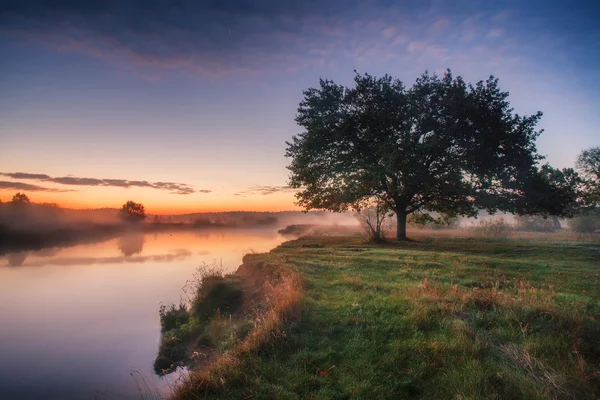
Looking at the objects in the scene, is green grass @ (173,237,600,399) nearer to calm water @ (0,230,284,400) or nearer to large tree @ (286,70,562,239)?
calm water @ (0,230,284,400)

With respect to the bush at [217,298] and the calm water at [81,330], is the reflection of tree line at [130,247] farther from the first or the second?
the bush at [217,298]

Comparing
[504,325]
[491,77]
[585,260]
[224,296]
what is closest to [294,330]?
[504,325]

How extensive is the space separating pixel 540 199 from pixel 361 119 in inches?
596

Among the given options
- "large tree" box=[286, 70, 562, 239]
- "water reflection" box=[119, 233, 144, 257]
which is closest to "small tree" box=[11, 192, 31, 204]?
"water reflection" box=[119, 233, 144, 257]

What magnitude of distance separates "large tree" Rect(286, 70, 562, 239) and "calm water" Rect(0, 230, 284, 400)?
13057mm

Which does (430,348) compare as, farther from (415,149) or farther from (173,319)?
(415,149)

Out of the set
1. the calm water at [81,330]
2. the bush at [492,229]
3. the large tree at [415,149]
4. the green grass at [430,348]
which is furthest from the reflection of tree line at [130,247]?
the bush at [492,229]

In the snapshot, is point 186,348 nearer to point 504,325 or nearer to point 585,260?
point 504,325

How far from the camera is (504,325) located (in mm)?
7445

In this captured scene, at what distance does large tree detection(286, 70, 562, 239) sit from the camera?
965 inches

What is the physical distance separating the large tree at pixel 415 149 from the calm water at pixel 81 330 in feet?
42.8

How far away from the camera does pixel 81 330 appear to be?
49.5 ft

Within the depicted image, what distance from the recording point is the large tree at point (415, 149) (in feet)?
80.4

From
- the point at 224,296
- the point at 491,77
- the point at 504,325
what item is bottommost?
the point at 224,296
